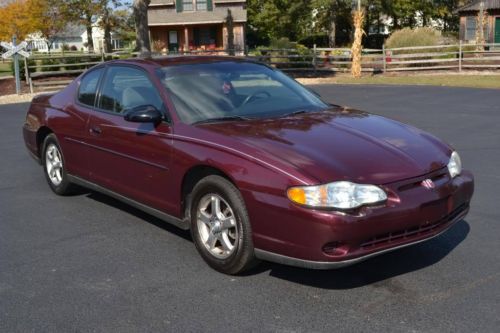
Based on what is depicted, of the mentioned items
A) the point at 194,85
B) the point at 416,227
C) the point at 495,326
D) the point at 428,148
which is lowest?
the point at 495,326

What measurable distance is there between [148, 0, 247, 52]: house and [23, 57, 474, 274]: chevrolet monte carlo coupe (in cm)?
3592

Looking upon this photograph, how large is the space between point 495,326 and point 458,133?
717 centimetres

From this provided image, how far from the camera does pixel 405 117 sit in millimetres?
12359

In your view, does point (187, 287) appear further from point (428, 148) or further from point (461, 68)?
point (461, 68)

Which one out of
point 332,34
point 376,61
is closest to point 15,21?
point 332,34

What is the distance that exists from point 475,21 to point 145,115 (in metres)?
42.6

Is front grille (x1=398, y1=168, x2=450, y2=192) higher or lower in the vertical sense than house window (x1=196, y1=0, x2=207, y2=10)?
lower

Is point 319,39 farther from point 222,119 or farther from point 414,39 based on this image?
point 222,119

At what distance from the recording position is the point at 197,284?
13.5 feet

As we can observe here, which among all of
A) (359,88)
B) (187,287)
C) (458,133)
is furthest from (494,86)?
(187,287)

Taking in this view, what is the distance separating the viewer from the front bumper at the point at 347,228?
3.59 metres

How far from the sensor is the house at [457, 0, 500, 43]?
41156 millimetres

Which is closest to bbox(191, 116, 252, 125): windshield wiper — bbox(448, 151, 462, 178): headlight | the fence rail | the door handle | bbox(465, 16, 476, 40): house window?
the door handle

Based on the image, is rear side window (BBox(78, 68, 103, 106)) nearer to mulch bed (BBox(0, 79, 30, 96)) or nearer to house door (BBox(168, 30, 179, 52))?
mulch bed (BBox(0, 79, 30, 96))
